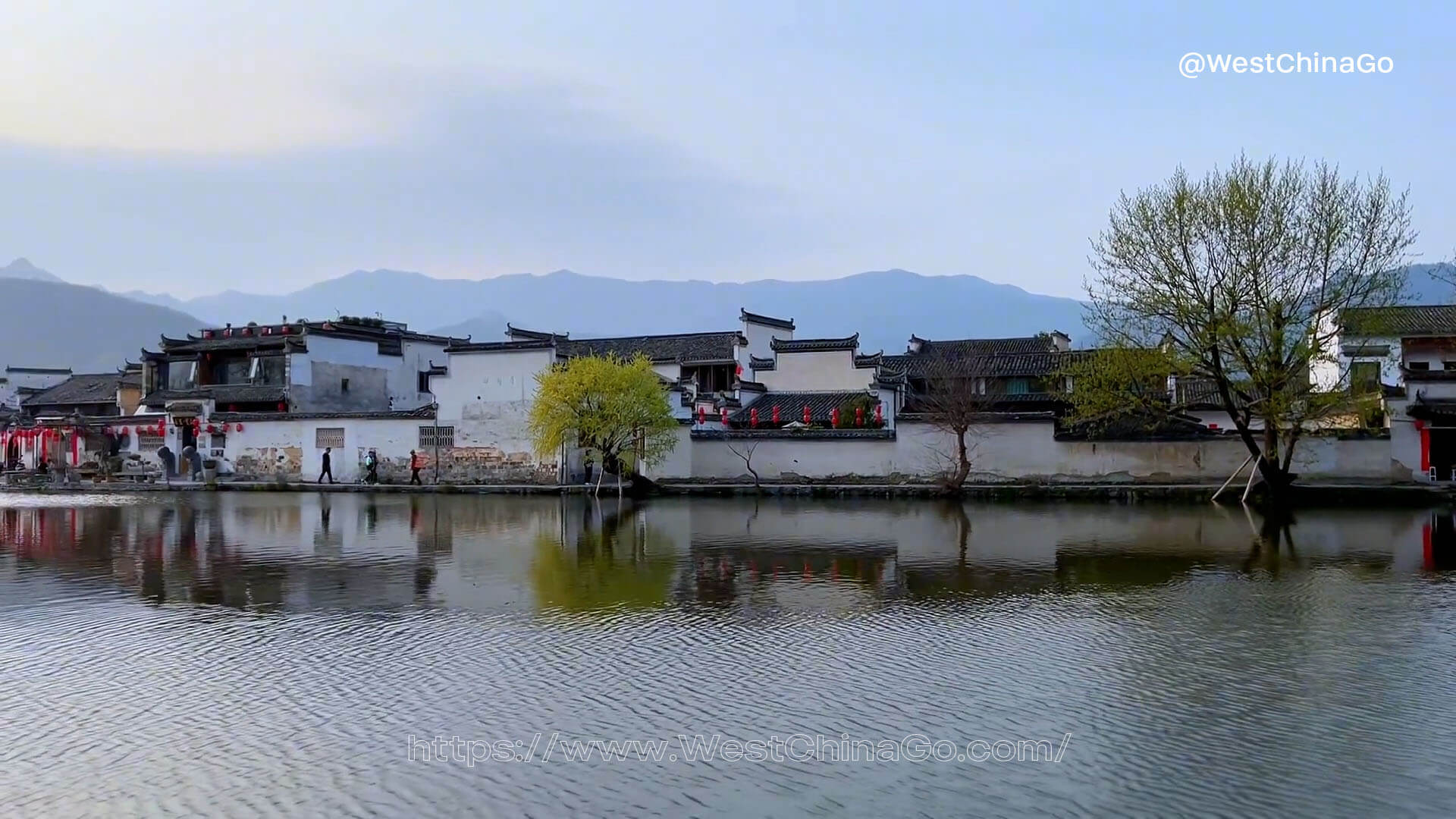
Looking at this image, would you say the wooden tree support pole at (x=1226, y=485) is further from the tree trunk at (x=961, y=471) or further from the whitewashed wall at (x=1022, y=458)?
the tree trunk at (x=961, y=471)

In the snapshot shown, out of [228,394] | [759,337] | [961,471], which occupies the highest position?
[759,337]

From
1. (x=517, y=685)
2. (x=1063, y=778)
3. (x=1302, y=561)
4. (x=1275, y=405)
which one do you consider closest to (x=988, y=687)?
(x=1063, y=778)

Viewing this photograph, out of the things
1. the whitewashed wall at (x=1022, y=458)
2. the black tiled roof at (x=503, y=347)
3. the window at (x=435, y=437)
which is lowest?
the whitewashed wall at (x=1022, y=458)

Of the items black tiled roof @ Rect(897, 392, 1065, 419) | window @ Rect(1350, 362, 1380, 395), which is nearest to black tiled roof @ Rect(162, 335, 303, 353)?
black tiled roof @ Rect(897, 392, 1065, 419)

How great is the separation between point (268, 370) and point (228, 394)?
5.62ft

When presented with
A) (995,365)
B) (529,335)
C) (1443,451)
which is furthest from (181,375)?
(1443,451)

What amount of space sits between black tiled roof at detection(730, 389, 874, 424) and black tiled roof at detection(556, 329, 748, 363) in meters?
3.74

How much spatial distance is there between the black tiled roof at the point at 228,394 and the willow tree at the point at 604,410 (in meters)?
13.8

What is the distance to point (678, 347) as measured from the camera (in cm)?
4491

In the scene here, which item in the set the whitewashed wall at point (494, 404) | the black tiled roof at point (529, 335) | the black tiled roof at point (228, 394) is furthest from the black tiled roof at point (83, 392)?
the whitewashed wall at point (494, 404)

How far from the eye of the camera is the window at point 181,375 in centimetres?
4338

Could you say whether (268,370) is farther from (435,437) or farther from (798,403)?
(798,403)

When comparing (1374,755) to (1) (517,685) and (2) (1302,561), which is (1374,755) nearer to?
(1) (517,685)

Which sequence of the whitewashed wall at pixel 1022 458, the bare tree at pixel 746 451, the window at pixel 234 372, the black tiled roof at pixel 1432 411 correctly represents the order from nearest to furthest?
the whitewashed wall at pixel 1022 458, the black tiled roof at pixel 1432 411, the bare tree at pixel 746 451, the window at pixel 234 372
